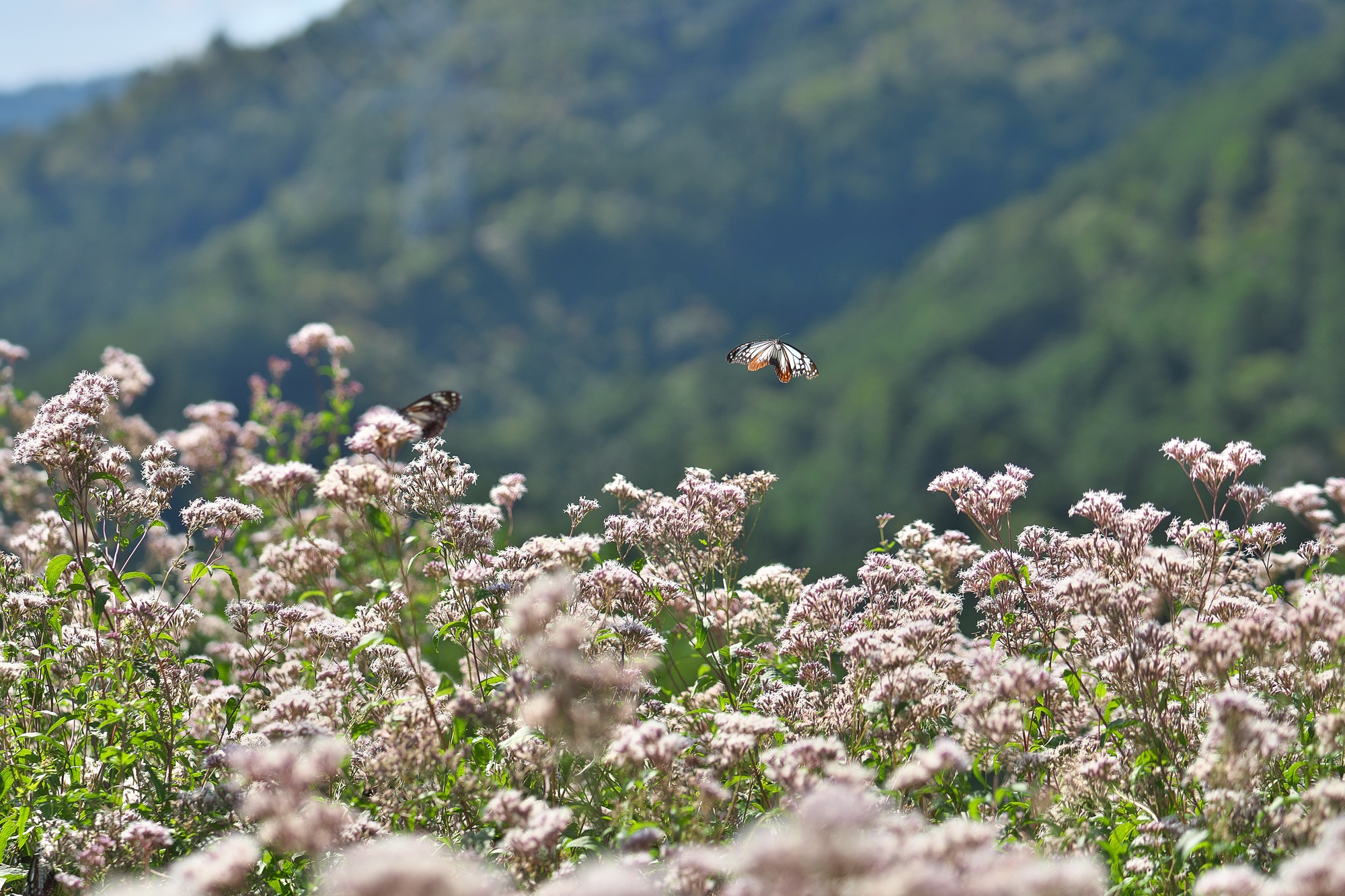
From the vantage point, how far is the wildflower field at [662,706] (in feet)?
15.3

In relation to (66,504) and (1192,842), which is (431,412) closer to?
(66,504)

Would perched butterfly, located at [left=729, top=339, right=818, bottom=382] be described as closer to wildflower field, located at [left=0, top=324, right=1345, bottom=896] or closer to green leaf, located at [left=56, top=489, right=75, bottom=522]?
wildflower field, located at [left=0, top=324, right=1345, bottom=896]

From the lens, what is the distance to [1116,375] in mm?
159500

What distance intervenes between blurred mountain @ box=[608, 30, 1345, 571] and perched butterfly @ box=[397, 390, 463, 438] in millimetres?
101587

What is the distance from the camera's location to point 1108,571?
7117 mm

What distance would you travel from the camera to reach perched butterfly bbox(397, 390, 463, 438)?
7270 mm

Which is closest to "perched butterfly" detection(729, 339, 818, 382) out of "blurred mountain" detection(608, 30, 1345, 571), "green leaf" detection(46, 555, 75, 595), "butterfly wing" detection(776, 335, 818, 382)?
"butterfly wing" detection(776, 335, 818, 382)

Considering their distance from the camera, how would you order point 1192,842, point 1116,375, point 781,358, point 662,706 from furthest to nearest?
point 1116,375
point 781,358
point 662,706
point 1192,842

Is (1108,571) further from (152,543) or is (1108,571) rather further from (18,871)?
(152,543)

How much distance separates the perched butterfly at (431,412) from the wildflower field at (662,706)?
25 centimetres

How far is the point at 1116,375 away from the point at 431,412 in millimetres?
165792

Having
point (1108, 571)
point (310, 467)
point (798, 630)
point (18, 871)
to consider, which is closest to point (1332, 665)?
point (1108, 571)

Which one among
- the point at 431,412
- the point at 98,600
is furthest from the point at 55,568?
the point at 431,412

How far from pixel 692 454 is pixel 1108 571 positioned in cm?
17326
